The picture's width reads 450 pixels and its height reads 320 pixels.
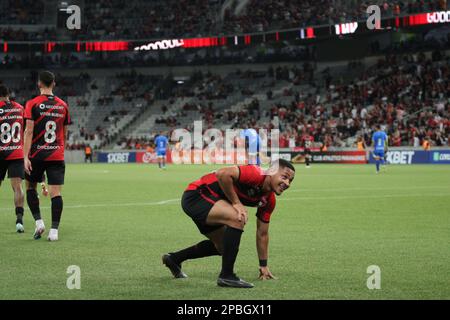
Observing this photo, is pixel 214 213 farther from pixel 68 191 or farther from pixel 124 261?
pixel 68 191

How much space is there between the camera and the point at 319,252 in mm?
10500

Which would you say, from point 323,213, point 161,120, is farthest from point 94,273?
point 161,120

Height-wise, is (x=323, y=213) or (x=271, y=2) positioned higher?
(x=271, y=2)

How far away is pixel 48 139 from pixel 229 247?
4.72 m

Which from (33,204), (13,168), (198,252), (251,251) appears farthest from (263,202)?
(13,168)

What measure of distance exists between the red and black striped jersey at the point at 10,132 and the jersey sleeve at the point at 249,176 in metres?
6.07

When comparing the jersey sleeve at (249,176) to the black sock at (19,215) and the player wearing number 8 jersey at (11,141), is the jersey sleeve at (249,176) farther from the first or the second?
the black sock at (19,215)

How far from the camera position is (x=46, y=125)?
1157cm

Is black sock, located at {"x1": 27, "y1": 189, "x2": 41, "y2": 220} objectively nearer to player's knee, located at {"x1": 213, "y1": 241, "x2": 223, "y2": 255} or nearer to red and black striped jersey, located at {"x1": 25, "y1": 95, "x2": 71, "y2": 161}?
red and black striped jersey, located at {"x1": 25, "y1": 95, "x2": 71, "y2": 161}

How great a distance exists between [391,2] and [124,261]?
169 feet

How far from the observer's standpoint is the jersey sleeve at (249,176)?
7.75 metres

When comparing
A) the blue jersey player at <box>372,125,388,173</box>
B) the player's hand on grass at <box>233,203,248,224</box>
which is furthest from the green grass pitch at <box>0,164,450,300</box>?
the blue jersey player at <box>372,125,388,173</box>

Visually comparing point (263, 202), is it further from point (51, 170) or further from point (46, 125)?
point (46, 125)

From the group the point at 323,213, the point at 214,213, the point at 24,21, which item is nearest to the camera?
the point at 214,213
